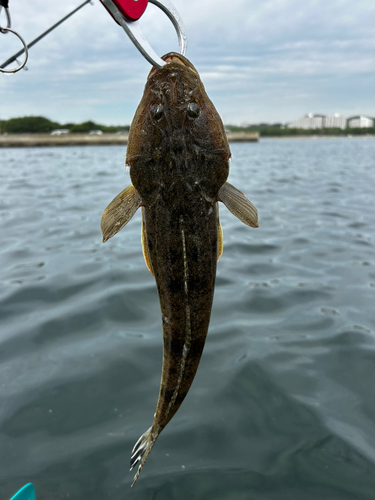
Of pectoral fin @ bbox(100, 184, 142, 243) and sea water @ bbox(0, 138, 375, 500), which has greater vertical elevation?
pectoral fin @ bbox(100, 184, 142, 243)

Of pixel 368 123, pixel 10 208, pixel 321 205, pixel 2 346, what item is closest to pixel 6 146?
pixel 10 208

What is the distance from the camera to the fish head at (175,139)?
7.43 ft

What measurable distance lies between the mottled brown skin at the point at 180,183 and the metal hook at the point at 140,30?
0.51 ft

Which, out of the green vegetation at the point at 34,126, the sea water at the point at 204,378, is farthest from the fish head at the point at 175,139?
the green vegetation at the point at 34,126

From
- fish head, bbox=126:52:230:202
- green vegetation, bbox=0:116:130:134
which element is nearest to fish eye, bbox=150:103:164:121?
fish head, bbox=126:52:230:202

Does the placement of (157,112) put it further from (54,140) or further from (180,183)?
(54,140)

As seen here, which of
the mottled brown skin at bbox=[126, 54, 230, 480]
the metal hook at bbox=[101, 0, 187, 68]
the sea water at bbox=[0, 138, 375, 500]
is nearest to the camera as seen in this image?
the metal hook at bbox=[101, 0, 187, 68]

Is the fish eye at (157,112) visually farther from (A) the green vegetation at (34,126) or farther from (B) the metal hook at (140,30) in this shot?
(A) the green vegetation at (34,126)

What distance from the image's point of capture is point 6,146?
7231 cm

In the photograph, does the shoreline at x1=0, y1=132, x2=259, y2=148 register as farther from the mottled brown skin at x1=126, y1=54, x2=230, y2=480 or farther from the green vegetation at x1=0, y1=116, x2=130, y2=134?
the mottled brown skin at x1=126, y1=54, x2=230, y2=480

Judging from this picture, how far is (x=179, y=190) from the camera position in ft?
7.38

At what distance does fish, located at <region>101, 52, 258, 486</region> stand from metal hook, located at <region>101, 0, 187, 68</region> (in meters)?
0.15

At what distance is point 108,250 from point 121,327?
3.78 m

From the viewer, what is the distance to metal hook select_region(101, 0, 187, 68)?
1.93 m
